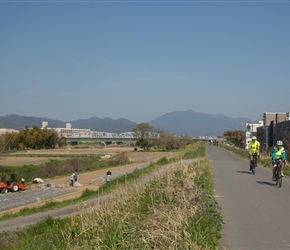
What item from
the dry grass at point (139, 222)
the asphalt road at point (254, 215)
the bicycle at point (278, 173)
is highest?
the bicycle at point (278, 173)

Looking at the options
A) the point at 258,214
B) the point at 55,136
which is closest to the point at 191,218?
the point at 258,214

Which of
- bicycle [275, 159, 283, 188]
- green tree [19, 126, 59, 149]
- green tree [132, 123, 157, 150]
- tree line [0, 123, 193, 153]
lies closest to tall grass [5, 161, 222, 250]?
bicycle [275, 159, 283, 188]

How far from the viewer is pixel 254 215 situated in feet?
34.9

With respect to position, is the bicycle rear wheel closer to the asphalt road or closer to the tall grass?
the asphalt road

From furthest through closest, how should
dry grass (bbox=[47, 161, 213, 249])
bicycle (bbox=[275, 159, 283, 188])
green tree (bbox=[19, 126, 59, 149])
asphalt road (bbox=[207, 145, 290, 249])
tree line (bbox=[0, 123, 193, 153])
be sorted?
1. green tree (bbox=[19, 126, 59, 149])
2. tree line (bbox=[0, 123, 193, 153])
3. bicycle (bbox=[275, 159, 283, 188])
4. asphalt road (bbox=[207, 145, 290, 249])
5. dry grass (bbox=[47, 161, 213, 249])

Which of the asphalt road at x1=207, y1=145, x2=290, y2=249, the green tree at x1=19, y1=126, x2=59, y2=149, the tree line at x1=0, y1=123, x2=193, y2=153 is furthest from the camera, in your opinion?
the green tree at x1=19, y1=126, x2=59, y2=149

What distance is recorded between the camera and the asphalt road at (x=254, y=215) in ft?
26.5

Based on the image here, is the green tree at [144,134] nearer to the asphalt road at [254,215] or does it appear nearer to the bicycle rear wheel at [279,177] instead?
the asphalt road at [254,215]

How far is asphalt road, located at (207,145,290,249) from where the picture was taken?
8.07 meters

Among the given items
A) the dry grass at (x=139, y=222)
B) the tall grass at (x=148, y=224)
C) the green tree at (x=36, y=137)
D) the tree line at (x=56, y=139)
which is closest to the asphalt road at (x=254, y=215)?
the tall grass at (x=148, y=224)

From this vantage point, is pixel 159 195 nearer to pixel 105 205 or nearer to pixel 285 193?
pixel 105 205

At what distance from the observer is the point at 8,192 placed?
35.9 metres

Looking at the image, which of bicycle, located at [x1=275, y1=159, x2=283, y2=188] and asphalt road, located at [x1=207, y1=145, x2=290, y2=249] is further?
bicycle, located at [x1=275, y1=159, x2=283, y2=188]

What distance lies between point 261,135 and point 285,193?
73.1m
